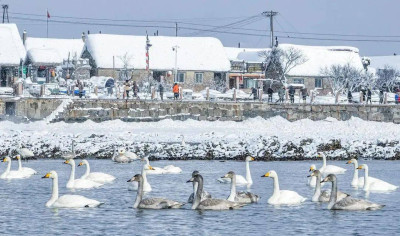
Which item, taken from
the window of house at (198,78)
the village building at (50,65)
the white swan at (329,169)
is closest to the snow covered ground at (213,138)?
the white swan at (329,169)

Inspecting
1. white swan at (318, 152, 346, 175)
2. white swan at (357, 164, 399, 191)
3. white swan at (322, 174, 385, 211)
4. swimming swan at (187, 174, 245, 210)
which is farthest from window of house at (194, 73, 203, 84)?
white swan at (322, 174, 385, 211)

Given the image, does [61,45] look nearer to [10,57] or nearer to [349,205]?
[10,57]

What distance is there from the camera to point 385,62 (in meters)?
117

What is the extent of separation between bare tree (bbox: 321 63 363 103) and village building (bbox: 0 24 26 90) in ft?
80.2

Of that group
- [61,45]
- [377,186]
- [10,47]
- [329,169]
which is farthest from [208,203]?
[61,45]

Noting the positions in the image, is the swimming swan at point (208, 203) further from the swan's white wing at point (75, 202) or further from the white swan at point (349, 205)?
the swan's white wing at point (75, 202)

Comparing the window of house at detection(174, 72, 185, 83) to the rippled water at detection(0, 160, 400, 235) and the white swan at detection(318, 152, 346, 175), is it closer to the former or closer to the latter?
the white swan at detection(318, 152, 346, 175)

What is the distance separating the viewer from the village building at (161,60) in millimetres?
85750

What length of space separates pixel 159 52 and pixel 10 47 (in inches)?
611

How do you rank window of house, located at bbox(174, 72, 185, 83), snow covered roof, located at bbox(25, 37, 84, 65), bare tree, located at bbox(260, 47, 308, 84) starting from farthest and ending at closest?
snow covered roof, located at bbox(25, 37, 84, 65), bare tree, located at bbox(260, 47, 308, 84), window of house, located at bbox(174, 72, 185, 83)

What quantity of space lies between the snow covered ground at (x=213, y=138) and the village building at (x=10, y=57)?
73.2 feet

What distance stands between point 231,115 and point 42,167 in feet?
75.6

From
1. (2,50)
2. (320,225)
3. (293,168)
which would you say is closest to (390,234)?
(320,225)

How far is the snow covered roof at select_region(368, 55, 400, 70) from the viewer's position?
114 metres
